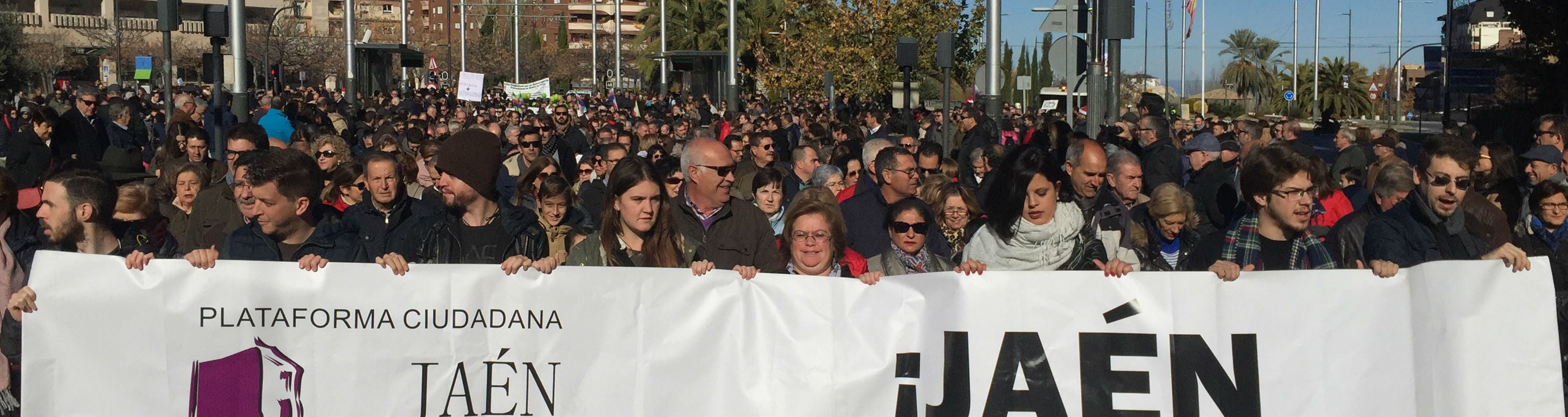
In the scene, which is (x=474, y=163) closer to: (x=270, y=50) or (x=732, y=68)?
(x=732, y=68)

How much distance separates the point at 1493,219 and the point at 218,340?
4780 millimetres

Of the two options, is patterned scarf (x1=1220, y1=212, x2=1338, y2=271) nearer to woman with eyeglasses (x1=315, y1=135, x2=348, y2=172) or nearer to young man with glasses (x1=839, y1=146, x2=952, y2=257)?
young man with glasses (x1=839, y1=146, x2=952, y2=257)

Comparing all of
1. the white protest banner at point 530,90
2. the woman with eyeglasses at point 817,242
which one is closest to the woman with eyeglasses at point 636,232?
the woman with eyeglasses at point 817,242

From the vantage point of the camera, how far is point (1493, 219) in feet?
20.1

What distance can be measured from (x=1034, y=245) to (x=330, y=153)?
5.36m

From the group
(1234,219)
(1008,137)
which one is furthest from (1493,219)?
(1008,137)

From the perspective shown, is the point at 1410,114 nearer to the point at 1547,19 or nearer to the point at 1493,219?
the point at 1547,19

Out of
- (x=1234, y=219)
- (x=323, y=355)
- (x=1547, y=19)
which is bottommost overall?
(x=323, y=355)

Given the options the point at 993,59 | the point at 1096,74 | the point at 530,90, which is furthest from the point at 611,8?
the point at 1096,74

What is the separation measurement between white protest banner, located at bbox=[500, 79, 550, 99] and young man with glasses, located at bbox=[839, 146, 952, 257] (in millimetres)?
31307

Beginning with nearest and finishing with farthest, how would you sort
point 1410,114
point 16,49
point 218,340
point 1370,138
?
1. point 218,340
2. point 1370,138
3. point 16,49
4. point 1410,114

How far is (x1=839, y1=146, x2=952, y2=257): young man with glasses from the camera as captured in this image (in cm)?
723

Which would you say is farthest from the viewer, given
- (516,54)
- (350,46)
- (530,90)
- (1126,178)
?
(516,54)

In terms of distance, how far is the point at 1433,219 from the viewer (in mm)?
5430
